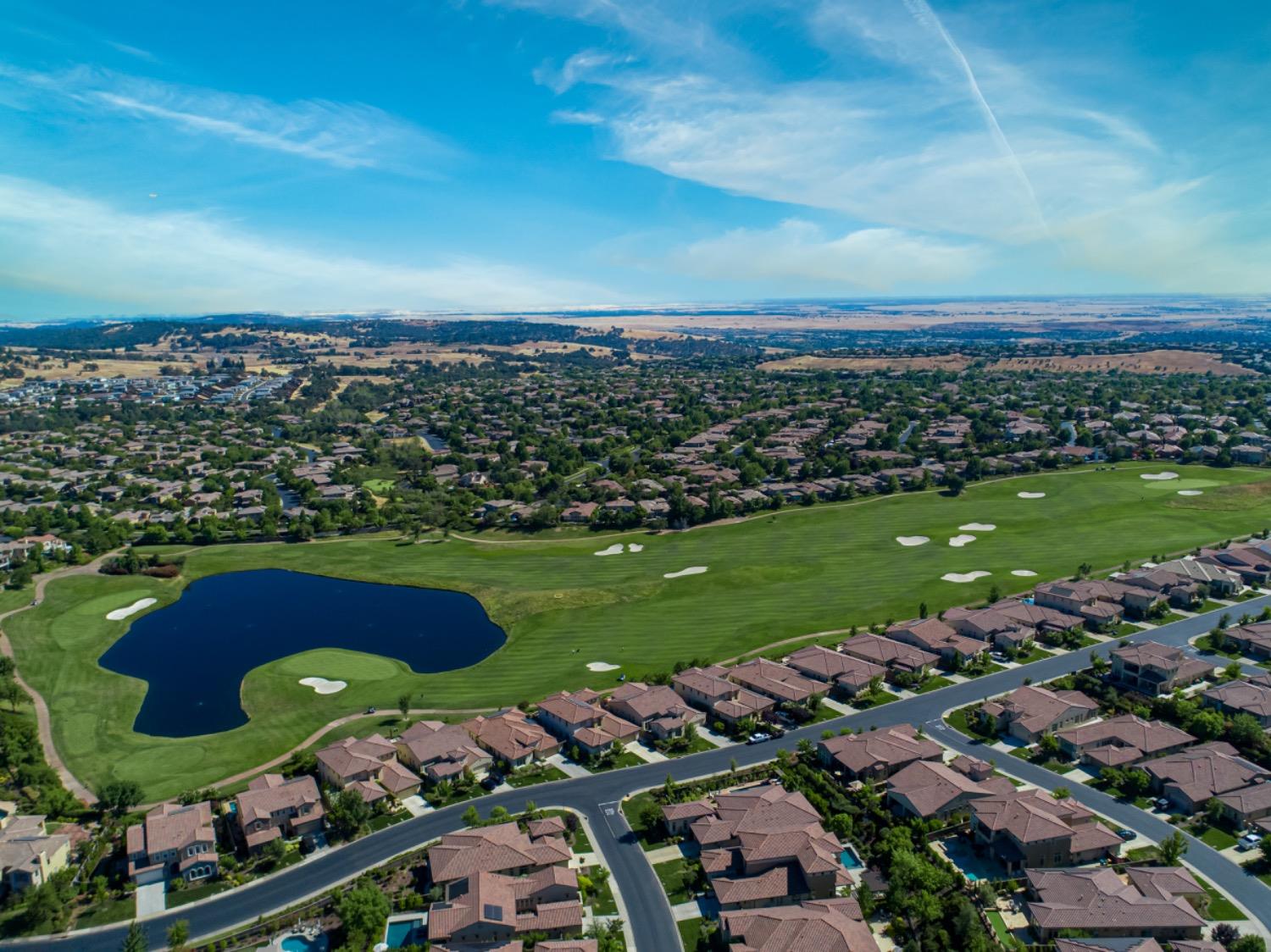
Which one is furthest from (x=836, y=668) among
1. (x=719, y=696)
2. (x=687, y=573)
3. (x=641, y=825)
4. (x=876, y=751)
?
(x=687, y=573)

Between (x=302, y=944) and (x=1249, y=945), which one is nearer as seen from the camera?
(x=1249, y=945)

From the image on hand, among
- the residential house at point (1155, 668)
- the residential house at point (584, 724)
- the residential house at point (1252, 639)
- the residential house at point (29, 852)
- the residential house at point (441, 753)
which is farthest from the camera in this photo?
the residential house at point (1252, 639)

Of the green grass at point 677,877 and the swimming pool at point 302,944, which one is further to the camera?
the green grass at point 677,877

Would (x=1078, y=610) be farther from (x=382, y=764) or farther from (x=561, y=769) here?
(x=382, y=764)

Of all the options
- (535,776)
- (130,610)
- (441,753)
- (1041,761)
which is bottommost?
(130,610)

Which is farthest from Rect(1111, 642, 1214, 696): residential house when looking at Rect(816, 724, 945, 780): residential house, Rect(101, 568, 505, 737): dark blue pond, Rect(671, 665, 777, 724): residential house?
Rect(101, 568, 505, 737): dark blue pond

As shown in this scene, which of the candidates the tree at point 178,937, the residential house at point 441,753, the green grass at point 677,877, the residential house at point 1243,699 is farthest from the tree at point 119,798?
the residential house at point 1243,699

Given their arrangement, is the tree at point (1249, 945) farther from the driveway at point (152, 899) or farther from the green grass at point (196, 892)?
the driveway at point (152, 899)

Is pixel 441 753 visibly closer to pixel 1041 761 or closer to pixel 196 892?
pixel 196 892
